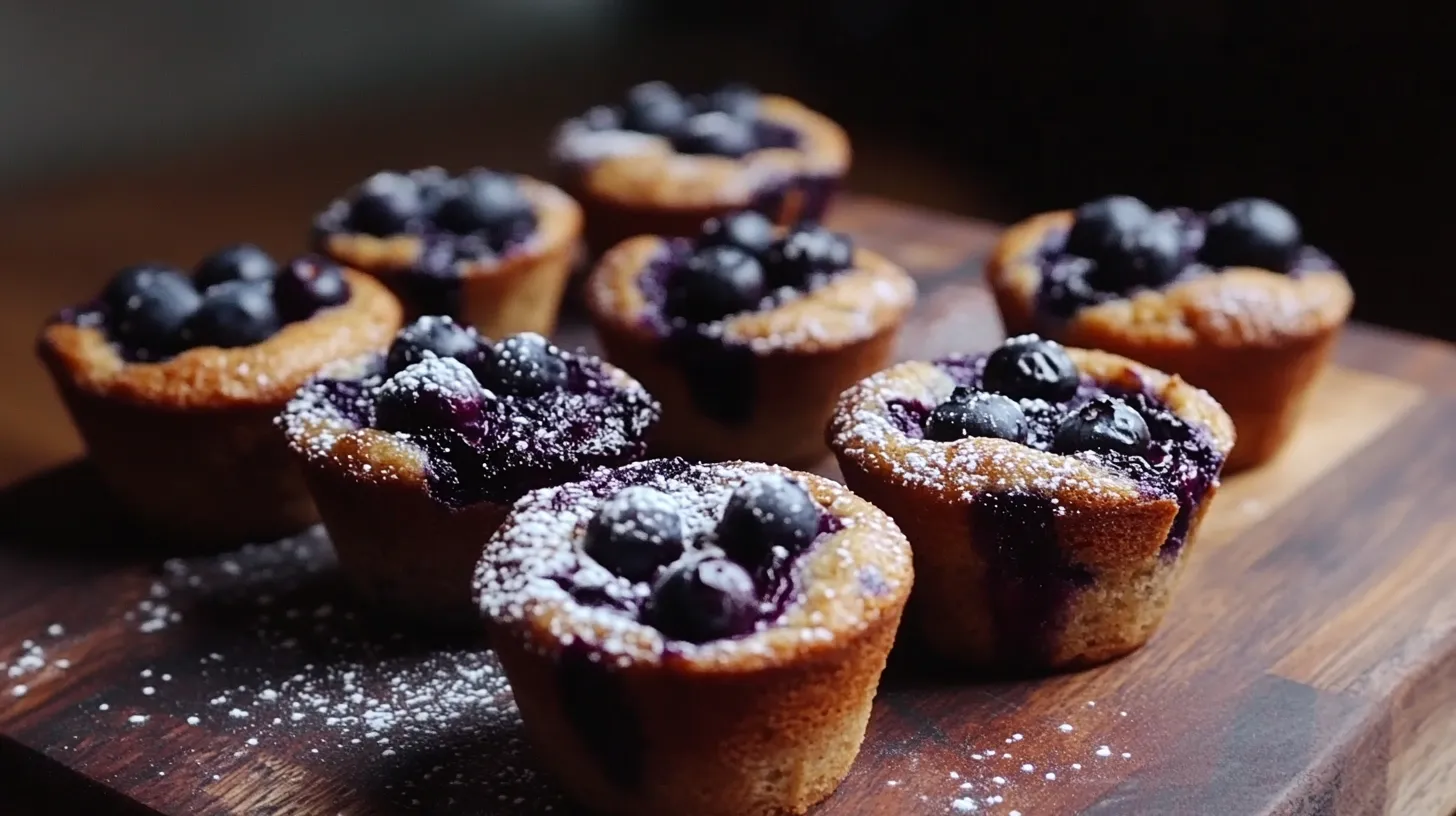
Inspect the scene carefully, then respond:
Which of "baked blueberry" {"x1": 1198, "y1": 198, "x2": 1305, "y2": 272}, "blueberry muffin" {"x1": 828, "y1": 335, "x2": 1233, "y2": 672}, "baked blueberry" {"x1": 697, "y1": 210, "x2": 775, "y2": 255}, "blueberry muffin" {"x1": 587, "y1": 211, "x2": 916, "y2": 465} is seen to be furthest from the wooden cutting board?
"baked blueberry" {"x1": 697, "y1": 210, "x2": 775, "y2": 255}

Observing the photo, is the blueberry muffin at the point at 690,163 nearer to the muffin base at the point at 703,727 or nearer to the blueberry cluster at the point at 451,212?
the blueberry cluster at the point at 451,212

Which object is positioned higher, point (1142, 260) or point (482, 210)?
point (1142, 260)

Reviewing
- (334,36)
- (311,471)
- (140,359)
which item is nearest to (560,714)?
(311,471)

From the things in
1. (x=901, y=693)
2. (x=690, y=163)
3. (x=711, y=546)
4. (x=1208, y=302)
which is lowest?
(x=901, y=693)

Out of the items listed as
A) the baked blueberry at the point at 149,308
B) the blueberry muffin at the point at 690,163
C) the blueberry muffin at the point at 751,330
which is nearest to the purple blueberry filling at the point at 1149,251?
the blueberry muffin at the point at 751,330

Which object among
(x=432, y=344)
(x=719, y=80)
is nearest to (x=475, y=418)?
(x=432, y=344)

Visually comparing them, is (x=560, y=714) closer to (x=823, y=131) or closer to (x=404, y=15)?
(x=823, y=131)

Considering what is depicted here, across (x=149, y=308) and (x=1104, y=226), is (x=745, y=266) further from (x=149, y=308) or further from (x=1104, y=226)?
(x=149, y=308)

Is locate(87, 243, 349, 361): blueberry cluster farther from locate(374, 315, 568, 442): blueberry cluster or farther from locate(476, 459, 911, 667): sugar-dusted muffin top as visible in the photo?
locate(476, 459, 911, 667): sugar-dusted muffin top
